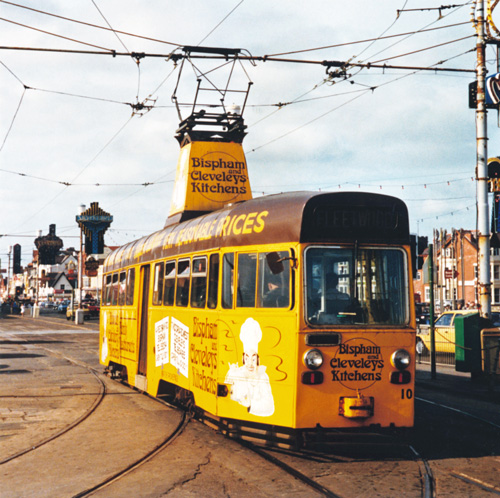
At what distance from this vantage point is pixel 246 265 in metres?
8.70

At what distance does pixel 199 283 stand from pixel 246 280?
1.38 meters

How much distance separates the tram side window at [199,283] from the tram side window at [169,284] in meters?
1.10

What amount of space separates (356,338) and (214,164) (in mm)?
6878

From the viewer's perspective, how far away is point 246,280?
341 inches

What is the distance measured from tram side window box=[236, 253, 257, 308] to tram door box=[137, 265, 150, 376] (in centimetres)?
448

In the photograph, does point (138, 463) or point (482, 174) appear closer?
point (138, 463)

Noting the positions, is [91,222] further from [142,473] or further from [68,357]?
[142,473]

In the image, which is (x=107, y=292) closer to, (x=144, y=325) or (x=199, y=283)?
(x=144, y=325)

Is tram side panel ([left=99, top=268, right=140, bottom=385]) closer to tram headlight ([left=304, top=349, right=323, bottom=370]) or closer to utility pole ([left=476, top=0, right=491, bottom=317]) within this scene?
tram headlight ([left=304, top=349, right=323, bottom=370])

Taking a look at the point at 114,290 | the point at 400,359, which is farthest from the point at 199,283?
the point at 114,290

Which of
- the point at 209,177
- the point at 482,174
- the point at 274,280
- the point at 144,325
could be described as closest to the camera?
the point at 274,280

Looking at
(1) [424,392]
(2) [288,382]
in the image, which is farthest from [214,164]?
(2) [288,382]

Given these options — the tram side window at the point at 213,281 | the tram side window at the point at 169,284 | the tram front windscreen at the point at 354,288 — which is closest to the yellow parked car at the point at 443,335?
the tram side window at the point at 169,284

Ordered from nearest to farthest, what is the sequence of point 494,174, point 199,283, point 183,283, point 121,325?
point 199,283
point 183,283
point 121,325
point 494,174
